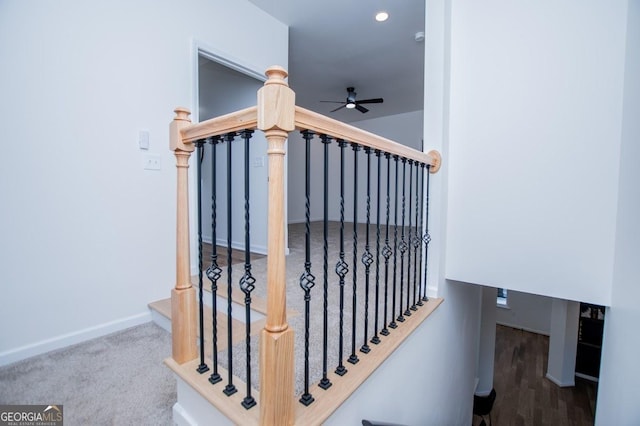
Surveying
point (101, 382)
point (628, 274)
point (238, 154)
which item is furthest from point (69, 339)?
point (628, 274)

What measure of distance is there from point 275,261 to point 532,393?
24.0 ft

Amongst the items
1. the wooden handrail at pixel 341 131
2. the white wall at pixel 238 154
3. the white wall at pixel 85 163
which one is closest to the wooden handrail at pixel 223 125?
the wooden handrail at pixel 341 131

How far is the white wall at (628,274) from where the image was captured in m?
1.21

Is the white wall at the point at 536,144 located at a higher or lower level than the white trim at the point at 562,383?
higher

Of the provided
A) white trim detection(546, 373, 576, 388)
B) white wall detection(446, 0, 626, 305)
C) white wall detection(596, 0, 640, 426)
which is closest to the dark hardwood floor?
white trim detection(546, 373, 576, 388)

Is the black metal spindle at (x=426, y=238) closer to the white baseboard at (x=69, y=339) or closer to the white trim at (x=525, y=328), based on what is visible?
the white baseboard at (x=69, y=339)

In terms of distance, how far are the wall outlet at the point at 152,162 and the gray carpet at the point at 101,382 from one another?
3.62 feet

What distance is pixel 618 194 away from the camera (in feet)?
5.03

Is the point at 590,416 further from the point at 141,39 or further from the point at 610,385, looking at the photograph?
the point at 141,39

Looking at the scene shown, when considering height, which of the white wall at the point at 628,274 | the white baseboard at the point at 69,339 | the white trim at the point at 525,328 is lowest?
the white trim at the point at 525,328

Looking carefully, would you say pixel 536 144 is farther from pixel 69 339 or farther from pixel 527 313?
pixel 527 313

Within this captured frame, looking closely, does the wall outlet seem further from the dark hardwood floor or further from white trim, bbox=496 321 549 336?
white trim, bbox=496 321 549 336

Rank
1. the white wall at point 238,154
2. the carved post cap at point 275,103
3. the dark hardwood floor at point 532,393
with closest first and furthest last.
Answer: the carved post cap at point 275,103, the white wall at point 238,154, the dark hardwood floor at point 532,393

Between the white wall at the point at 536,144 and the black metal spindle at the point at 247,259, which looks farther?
the white wall at the point at 536,144
